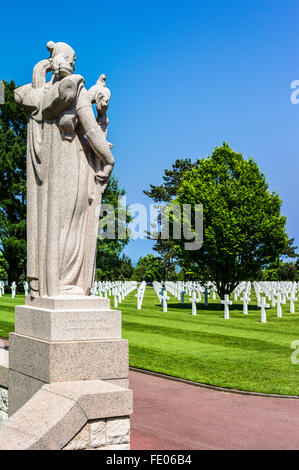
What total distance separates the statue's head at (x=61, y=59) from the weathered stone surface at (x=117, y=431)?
4.26m

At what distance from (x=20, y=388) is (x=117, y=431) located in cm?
176

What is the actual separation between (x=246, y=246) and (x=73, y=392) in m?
26.7

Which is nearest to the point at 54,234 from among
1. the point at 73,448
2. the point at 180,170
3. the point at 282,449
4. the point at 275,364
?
the point at 73,448

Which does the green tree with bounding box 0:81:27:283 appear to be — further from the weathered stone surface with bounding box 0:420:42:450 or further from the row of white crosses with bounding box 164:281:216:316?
the weathered stone surface with bounding box 0:420:42:450

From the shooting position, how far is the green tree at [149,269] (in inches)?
2703

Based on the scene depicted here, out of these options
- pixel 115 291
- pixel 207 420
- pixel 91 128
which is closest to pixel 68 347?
pixel 91 128

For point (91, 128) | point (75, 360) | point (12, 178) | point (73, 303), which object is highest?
point (12, 178)

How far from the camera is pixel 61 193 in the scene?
20.6 ft

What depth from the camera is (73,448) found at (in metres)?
4.45

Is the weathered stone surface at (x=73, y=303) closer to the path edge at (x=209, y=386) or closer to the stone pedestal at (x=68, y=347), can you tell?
the stone pedestal at (x=68, y=347)

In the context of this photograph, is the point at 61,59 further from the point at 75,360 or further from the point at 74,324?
the point at 75,360

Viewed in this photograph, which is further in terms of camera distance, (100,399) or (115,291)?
(115,291)

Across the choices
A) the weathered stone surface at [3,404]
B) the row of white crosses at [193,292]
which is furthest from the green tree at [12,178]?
the weathered stone surface at [3,404]

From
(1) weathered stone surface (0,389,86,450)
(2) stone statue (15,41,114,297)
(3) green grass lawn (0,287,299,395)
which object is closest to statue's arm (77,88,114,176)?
(2) stone statue (15,41,114,297)
